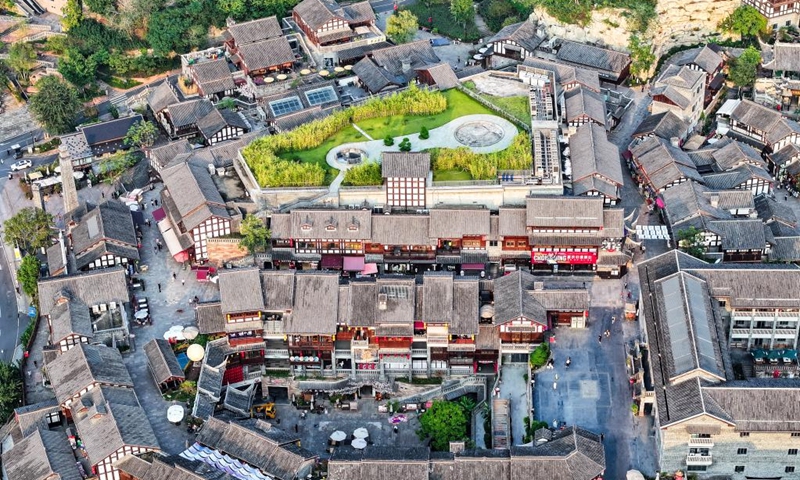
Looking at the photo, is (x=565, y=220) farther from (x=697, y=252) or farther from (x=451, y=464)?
(x=451, y=464)

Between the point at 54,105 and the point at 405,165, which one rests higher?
the point at 54,105

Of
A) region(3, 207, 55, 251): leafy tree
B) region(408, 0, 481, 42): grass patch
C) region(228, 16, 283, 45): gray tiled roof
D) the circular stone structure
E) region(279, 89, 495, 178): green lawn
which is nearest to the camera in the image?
region(3, 207, 55, 251): leafy tree

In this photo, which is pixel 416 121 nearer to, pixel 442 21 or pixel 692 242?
pixel 442 21

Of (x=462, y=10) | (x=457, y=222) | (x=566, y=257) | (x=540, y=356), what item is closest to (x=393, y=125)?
(x=457, y=222)

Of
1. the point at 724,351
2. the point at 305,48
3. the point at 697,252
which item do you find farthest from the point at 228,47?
the point at 724,351

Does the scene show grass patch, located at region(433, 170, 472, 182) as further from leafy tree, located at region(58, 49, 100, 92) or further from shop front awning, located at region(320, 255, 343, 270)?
leafy tree, located at region(58, 49, 100, 92)

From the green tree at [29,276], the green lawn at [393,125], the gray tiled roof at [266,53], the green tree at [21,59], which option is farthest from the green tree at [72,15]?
the green tree at [29,276]

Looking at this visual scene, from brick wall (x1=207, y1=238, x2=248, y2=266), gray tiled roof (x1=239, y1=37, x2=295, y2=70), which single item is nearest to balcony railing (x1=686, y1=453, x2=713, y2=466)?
brick wall (x1=207, y1=238, x2=248, y2=266)
